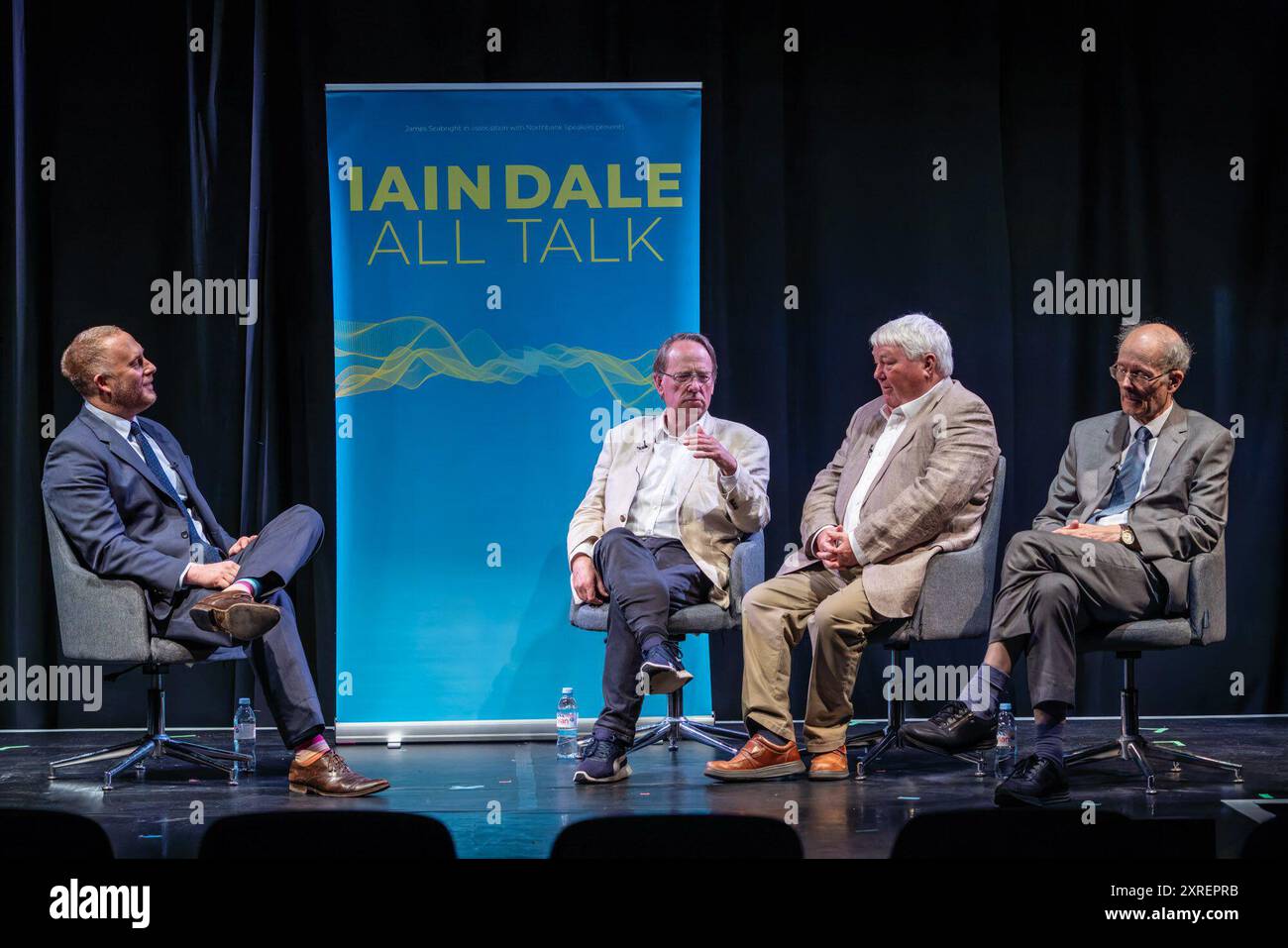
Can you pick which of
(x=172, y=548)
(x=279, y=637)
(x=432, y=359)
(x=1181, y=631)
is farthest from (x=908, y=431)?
(x=172, y=548)

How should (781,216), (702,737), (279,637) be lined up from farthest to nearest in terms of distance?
(781,216) < (702,737) < (279,637)

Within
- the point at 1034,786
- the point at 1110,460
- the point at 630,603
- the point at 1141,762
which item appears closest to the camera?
the point at 1034,786

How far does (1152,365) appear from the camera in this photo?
423 centimetres

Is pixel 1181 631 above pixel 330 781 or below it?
above

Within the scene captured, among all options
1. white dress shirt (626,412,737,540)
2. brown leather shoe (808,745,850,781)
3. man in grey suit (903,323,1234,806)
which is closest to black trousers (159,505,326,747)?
white dress shirt (626,412,737,540)

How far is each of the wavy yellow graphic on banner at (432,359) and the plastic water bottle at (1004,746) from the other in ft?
6.14

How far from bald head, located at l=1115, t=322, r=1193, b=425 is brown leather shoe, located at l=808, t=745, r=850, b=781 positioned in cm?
147

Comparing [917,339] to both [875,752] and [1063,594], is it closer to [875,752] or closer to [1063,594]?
[1063,594]

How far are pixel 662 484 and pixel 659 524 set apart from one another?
0.52 feet

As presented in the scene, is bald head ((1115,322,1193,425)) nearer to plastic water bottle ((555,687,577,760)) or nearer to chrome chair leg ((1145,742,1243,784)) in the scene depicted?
chrome chair leg ((1145,742,1243,784))

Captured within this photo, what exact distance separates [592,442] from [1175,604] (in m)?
2.23

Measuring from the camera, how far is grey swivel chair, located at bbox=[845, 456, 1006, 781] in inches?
162
